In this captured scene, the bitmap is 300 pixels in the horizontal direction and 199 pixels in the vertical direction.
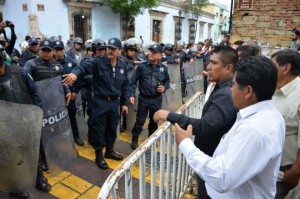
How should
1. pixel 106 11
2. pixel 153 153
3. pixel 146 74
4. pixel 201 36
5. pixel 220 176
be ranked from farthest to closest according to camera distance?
1. pixel 201 36
2. pixel 106 11
3. pixel 146 74
4. pixel 153 153
5. pixel 220 176

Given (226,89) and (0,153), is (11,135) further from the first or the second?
(226,89)

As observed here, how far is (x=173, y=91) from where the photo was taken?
5.83 metres

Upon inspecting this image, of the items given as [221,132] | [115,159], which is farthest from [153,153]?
[115,159]

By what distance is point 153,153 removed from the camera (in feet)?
6.31

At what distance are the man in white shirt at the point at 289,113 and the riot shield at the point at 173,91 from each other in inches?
135

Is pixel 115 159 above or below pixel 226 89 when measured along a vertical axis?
below

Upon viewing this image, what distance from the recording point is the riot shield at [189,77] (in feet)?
22.2

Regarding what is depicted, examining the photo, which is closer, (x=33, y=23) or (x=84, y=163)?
(x=84, y=163)

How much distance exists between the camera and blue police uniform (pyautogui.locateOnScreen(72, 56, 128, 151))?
11.7ft

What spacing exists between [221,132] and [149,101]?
2280 mm

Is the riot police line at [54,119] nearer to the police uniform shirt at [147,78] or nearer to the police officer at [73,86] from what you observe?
the police officer at [73,86]

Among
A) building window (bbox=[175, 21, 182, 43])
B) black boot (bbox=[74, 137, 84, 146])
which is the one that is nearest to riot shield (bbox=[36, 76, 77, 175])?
black boot (bbox=[74, 137, 84, 146])

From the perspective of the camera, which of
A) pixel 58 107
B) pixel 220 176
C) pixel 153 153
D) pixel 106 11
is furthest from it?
pixel 106 11

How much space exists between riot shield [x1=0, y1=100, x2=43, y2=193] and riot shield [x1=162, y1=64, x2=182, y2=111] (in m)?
3.44
